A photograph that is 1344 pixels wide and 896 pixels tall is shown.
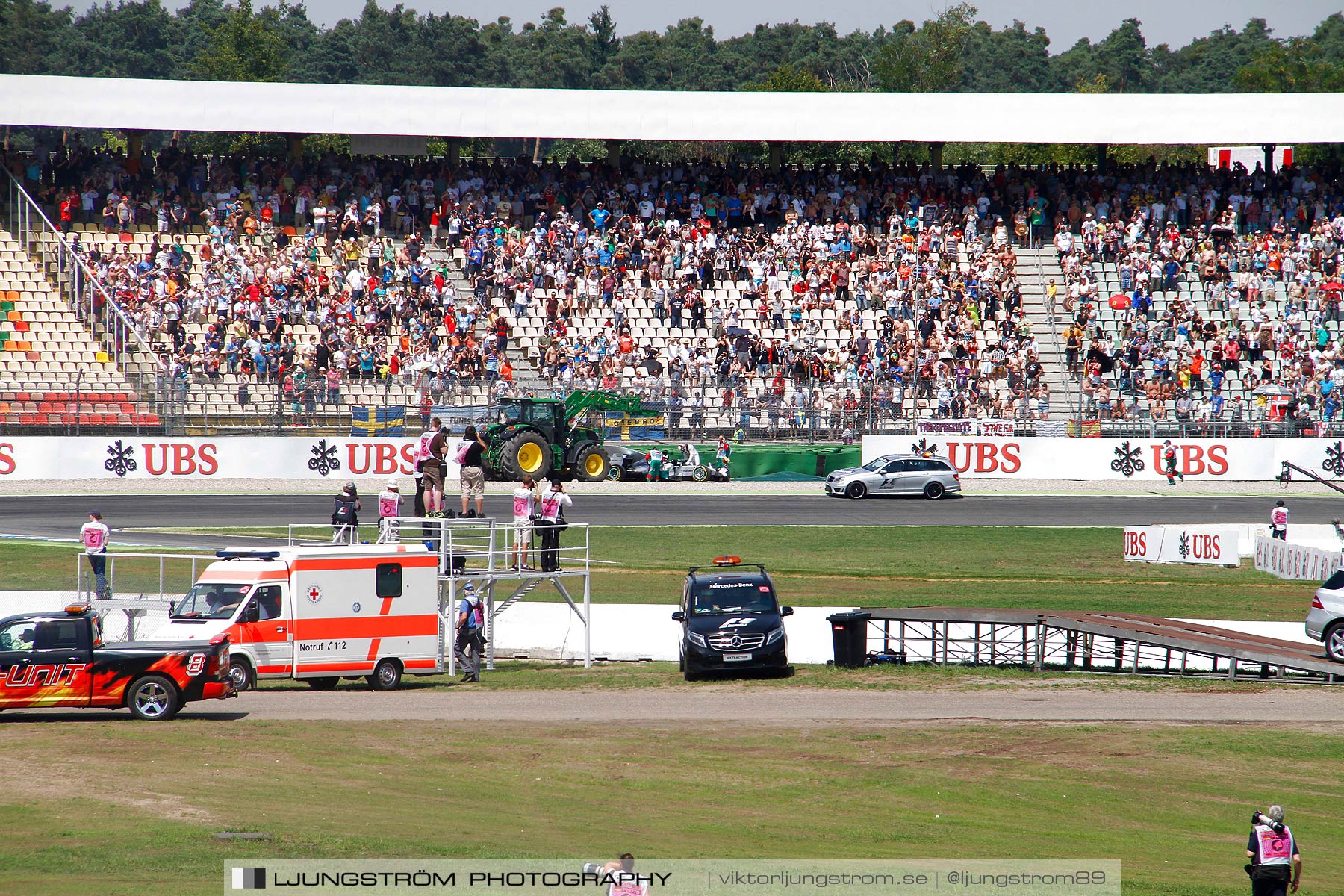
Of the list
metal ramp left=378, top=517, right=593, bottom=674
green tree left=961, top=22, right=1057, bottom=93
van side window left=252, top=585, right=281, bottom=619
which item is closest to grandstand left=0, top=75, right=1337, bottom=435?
metal ramp left=378, top=517, right=593, bottom=674

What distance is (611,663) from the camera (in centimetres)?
2252

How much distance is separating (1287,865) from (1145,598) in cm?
1688

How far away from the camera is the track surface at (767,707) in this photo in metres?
16.9

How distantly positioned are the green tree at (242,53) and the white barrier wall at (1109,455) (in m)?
85.3

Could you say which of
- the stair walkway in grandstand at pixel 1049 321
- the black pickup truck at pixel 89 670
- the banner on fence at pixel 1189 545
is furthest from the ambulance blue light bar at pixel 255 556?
the stair walkway in grandstand at pixel 1049 321

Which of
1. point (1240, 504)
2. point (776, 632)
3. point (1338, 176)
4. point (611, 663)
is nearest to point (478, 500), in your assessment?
point (611, 663)

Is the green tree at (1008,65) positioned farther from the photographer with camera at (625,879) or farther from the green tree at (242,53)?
the photographer with camera at (625,879)

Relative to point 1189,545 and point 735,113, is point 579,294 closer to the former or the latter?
point 735,113

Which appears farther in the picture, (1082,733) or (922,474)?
(922,474)

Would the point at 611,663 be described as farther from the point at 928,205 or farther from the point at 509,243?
the point at 928,205

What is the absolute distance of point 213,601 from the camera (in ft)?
60.1

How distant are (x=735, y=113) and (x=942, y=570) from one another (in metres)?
26.8

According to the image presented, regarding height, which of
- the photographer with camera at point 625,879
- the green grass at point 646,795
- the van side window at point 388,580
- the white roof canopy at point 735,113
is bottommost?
the green grass at point 646,795

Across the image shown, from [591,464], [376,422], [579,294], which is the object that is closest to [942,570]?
[591,464]
